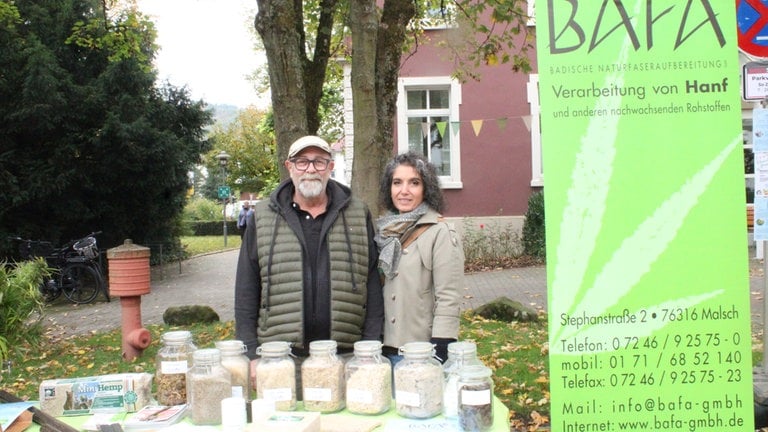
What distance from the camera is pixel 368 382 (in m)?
2.24

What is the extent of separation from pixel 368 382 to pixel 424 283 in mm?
723

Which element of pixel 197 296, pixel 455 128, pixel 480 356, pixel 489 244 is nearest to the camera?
pixel 480 356

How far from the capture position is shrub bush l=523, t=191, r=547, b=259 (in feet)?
45.6

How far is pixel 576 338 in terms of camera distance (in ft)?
7.28

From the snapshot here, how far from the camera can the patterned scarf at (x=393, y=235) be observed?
289 cm

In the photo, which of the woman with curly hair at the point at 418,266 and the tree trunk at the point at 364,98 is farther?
the tree trunk at the point at 364,98

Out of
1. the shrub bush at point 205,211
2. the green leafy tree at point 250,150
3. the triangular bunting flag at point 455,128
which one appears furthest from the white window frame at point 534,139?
the green leafy tree at point 250,150

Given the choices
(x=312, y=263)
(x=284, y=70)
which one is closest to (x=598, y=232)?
(x=312, y=263)

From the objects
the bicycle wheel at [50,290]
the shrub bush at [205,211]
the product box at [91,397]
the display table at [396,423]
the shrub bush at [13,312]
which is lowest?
the bicycle wheel at [50,290]

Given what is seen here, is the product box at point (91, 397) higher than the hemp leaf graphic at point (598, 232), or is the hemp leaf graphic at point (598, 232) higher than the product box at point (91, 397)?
the hemp leaf graphic at point (598, 232)

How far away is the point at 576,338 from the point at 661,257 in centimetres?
38

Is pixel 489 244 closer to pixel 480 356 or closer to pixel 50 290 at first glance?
pixel 480 356

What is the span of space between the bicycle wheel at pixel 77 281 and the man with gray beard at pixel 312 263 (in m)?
9.71

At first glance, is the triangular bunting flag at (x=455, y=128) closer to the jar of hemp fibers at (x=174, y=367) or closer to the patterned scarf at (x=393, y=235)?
the patterned scarf at (x=393, y=235)
